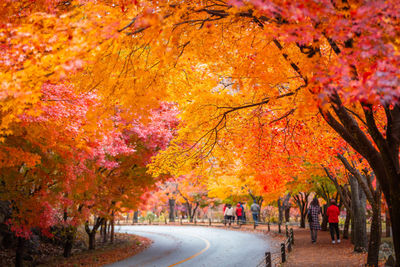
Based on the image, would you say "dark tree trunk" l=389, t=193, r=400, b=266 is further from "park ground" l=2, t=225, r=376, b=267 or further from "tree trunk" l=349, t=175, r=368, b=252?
"tree trunk" l=349, t=175, r=368, b=252

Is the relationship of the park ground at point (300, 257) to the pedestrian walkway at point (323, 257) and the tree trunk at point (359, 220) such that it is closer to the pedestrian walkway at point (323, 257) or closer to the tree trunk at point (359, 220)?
the pedestrian walkway at point (323, 257)

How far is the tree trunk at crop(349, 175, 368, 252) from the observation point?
43.7ft

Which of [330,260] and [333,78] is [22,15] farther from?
[330,260]

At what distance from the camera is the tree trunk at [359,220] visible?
1333cm

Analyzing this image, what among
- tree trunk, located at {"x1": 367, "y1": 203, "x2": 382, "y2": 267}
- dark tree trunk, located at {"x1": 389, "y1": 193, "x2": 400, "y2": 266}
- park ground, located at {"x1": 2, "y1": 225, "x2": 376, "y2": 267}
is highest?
dark tree trunk, located at {"x1": 389, "y1": 193, "x2": 400, "y2": 266}

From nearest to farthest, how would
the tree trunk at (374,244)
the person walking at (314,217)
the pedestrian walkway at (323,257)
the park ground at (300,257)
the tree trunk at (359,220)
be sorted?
the tree trunk at (374,244)
the pedestrian walkway at (323,257)
the park ground at (300,257)
the tree trunk at (359,220)
the person walking at (314,217)

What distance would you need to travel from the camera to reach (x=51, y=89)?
23.7 ft

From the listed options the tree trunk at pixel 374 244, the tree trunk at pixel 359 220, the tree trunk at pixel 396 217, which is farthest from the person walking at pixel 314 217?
the tree trunk at pixel 396 217

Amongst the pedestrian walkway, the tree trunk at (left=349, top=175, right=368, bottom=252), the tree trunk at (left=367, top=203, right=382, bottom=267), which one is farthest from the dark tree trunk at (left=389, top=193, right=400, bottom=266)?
the tree trunk at (left=349, top=175, right=368, bottom=252)

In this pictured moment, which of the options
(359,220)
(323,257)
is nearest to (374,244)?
(323,257)

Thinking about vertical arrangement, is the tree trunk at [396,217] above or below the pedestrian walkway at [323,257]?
above

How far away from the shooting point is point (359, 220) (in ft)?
45.6

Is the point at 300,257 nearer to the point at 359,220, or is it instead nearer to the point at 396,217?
the point at 359,220

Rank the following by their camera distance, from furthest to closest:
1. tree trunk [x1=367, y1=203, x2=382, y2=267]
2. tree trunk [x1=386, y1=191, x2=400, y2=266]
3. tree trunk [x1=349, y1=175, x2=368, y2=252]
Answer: tree trunk [x1=349, y1=175, x2=368, y2=252]
tree trunk [x1=367, y1=203, x2=382, y2=267]
tree trunk [x1=386, y1=191, x2=400, y2=266]
